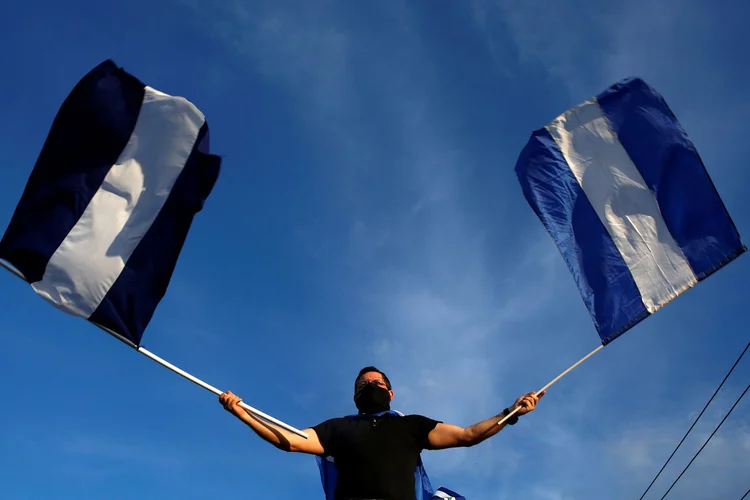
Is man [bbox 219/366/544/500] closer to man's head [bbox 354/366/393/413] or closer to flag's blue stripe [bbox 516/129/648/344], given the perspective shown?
man's head [bbox 354/366/393/413]

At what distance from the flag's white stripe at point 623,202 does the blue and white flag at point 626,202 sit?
11mm

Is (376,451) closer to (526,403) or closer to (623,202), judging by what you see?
(526,403)

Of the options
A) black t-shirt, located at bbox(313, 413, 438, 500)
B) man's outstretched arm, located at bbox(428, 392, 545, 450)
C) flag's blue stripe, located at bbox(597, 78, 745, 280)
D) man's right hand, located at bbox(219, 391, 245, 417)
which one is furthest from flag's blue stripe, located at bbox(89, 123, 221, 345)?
flag's blue stripe, located at bbox(597, 78, 745, 280)

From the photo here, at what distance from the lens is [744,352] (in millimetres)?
13039

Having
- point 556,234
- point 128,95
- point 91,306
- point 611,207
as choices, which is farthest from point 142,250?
point 611,207

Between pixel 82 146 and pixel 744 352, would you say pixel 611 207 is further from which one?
pixel 744 352

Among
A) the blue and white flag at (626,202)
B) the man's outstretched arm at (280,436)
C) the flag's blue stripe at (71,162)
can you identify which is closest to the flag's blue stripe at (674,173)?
the blue and white flag at (626,202)

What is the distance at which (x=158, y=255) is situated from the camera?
632 cm

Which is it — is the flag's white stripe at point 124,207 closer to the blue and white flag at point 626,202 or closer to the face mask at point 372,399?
the face mask at point 372,399

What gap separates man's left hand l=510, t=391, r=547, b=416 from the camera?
5.50m

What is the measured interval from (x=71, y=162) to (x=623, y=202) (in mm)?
6078

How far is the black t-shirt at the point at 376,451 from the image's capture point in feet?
15.9

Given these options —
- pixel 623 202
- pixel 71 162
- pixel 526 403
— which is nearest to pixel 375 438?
pixel 526 403

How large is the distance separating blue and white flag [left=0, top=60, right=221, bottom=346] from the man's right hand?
1052mm
